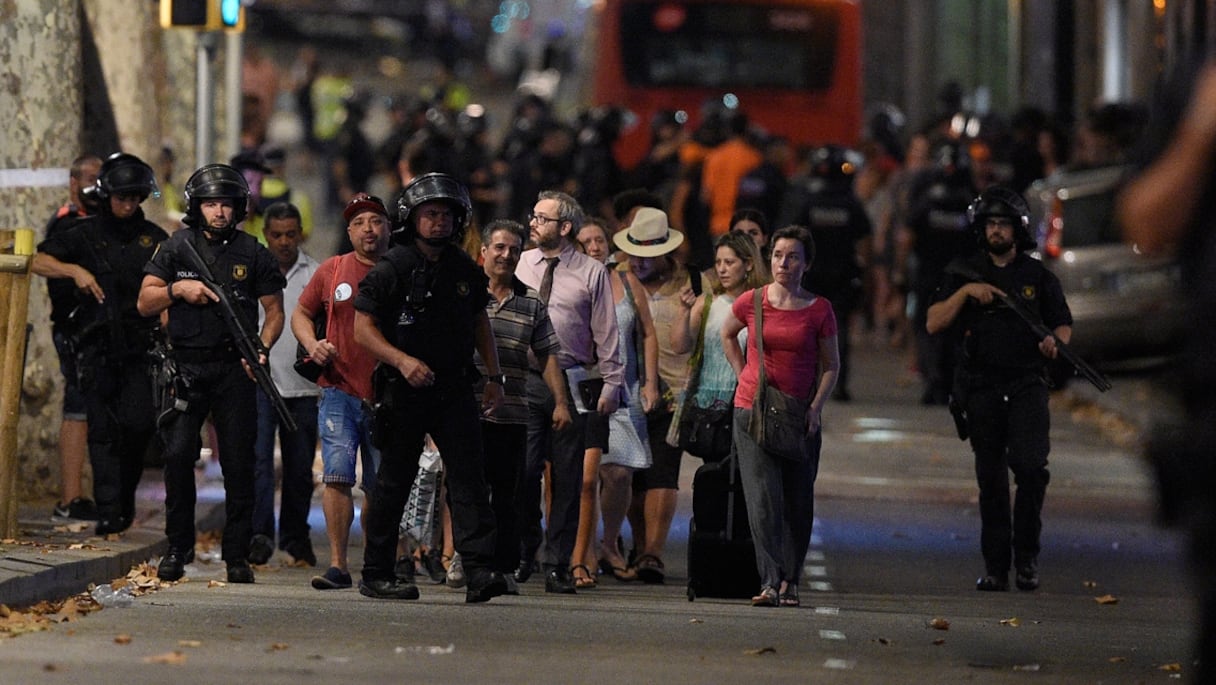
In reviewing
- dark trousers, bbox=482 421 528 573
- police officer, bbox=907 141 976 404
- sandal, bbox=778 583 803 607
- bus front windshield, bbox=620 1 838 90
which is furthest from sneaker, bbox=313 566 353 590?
bus front windshield, bbox=620 1 838 90

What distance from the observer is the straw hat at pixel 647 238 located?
12.6 meters

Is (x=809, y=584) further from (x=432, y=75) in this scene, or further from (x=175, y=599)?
(x=432, y=75)

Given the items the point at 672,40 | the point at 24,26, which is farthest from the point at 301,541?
the point at 672,40

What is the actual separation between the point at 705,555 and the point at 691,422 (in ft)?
2.16

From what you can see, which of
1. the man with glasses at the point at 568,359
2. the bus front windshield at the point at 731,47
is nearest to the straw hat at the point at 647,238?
the man with glasses at the point at 568,359

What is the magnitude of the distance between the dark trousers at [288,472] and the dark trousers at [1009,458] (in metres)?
3.11

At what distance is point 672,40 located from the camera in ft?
105

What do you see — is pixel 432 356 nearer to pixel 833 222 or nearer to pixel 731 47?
pixel 833 222

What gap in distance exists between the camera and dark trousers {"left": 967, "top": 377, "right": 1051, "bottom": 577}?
12.3 m

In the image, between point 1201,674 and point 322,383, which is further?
point 322,383

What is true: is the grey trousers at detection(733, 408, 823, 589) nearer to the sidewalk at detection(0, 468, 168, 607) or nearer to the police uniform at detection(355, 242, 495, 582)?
the police uniform at detection(355, 242, 495, 582)

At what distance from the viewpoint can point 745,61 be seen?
32000 mm

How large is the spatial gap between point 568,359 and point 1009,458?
2089 millimetres

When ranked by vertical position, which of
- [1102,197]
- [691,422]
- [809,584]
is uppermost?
[1102,197]
